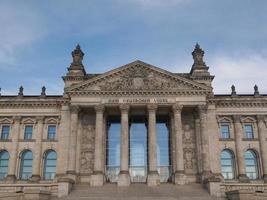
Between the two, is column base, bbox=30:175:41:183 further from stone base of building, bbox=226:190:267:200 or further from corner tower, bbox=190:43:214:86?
stone base of building, bbox=226:190:267:200

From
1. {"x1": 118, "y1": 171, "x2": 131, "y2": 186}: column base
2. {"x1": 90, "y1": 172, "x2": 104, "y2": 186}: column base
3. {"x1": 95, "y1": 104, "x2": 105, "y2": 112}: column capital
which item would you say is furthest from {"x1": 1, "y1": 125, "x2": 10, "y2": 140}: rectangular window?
{"x1": 118, "y1": 171, "x2": 131, "y2": 186}: column base

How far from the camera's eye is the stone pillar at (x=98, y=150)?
138ft

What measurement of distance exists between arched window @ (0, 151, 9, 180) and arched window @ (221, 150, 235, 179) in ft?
90.5

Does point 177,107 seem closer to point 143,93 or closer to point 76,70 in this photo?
point 143,93

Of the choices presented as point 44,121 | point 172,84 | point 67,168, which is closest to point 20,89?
point 44,121

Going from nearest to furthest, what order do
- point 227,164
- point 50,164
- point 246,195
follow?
point 246,195, point 227,164, point 50,164

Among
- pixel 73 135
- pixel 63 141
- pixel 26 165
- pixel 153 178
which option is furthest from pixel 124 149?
pixel 26 165

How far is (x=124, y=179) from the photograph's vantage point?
137ft

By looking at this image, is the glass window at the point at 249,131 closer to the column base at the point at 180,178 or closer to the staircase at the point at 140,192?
Result: the staircase at the point at 140,192

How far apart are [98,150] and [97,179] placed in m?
3.36

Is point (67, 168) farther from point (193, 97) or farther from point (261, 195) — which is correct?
point (261, 195)

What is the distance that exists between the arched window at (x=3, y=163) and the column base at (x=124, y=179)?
1611cm

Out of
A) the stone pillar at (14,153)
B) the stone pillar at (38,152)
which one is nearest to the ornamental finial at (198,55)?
the stone pillar at (38,152)

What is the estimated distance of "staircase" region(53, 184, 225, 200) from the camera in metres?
35.8
